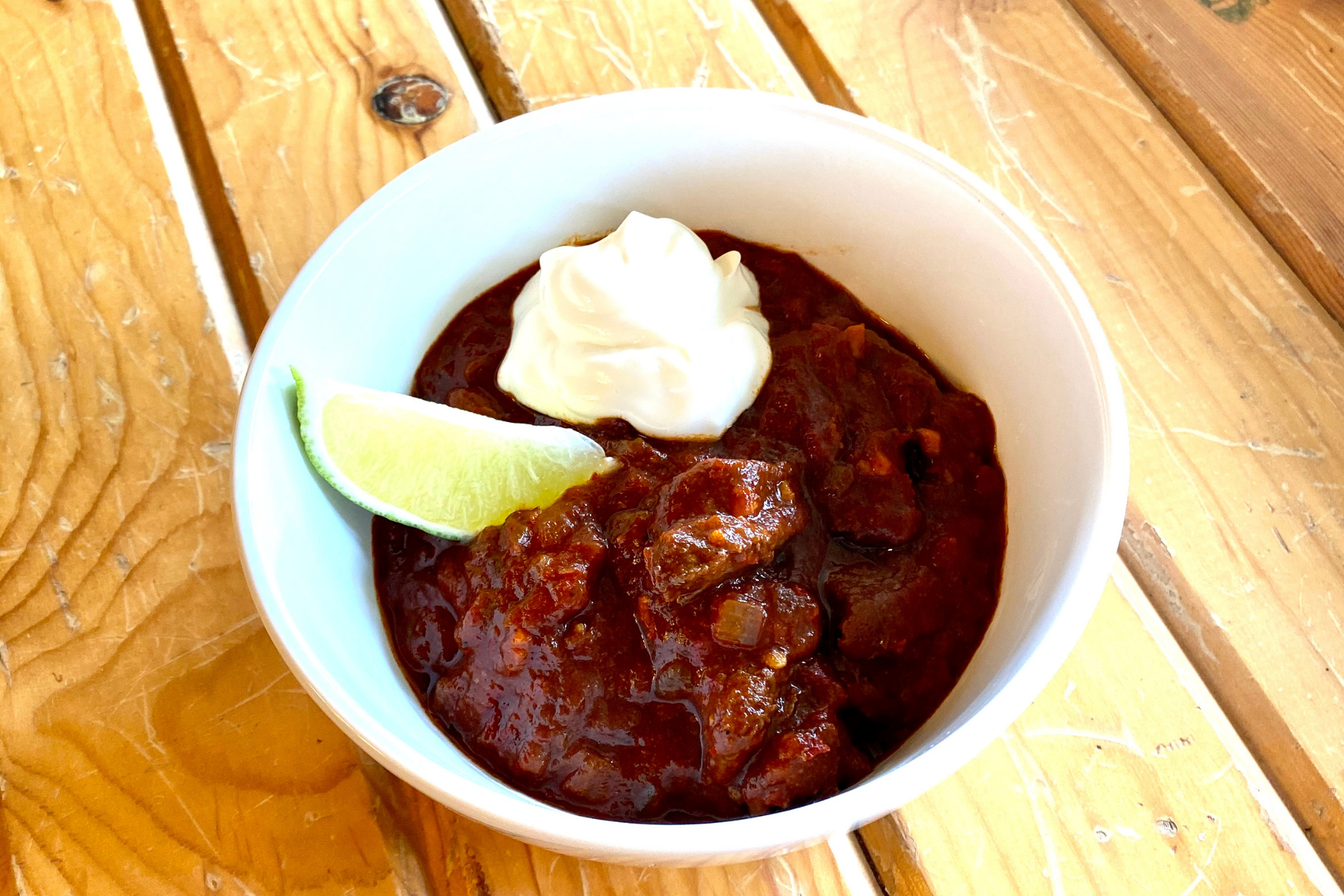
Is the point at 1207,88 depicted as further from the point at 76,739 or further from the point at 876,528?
the point at 76,739

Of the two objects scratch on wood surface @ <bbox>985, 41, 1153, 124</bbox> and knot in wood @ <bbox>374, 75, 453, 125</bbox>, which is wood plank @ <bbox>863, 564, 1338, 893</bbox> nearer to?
scratch on wood surface @ <bbox>985, 41, 1153, 124</bbox>

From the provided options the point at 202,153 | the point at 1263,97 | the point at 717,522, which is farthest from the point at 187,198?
the point at 1263,97

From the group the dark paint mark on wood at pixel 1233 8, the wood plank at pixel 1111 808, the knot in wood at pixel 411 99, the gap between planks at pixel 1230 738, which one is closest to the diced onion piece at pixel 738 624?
the wood plank at pixel 1111 808

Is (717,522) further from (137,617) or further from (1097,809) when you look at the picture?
(137,617)

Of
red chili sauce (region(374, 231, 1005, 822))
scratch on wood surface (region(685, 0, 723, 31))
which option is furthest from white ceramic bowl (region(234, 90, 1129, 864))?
scratch on wood surface (region(685, 0, 723, 31))

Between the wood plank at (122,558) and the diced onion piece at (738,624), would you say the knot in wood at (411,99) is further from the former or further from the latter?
the diced onion piece at (738,624)

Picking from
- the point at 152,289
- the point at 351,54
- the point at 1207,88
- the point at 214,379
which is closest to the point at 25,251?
the point at 152,289
